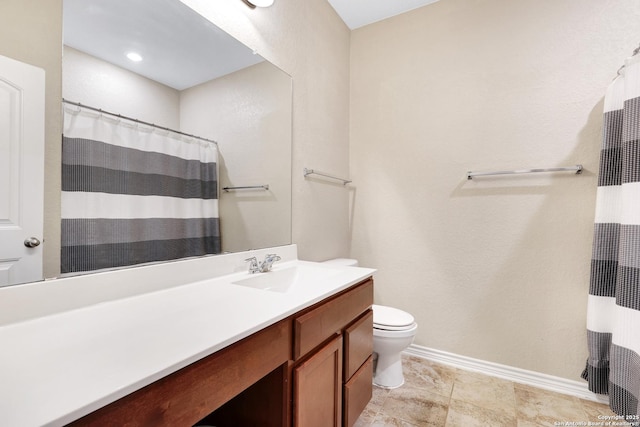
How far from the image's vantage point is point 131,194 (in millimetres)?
1013

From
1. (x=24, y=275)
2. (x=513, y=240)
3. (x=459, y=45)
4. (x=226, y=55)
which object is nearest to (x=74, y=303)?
(x=24, y=275)

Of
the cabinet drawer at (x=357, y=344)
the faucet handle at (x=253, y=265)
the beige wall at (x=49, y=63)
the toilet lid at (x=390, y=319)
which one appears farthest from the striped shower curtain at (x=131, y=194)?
the toilet lid at (x=390, y=319)

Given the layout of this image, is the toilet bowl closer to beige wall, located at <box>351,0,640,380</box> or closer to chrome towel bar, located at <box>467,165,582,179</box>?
beige wall, located at <box>351,0,640,380</box>

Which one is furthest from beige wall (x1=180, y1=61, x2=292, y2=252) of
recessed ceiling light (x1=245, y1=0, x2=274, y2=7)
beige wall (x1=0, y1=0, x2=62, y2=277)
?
beige wall (x1=0, y1=0, x2=62, y2=277)

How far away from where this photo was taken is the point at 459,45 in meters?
2.06

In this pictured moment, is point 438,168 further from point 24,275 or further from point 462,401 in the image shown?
point 24,275

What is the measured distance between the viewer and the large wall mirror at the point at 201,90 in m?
0.92

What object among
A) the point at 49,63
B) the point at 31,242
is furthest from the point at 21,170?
the point at 49,63

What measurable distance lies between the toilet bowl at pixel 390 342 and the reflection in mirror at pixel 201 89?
2.64ft

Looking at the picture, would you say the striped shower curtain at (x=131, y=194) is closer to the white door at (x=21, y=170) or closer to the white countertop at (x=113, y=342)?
the white door at (x=21, y=170)

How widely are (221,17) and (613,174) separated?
2.16 m

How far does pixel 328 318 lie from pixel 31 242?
0.94m

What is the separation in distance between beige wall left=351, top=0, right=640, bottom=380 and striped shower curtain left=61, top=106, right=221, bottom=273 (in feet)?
4.89

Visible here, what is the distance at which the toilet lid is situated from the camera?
1.72m
